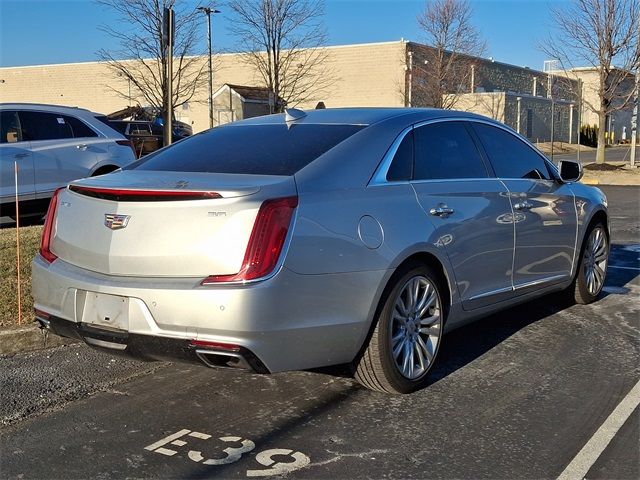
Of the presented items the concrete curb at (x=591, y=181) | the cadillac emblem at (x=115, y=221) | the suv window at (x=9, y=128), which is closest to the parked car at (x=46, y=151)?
the suv window at (x=9, y=128)

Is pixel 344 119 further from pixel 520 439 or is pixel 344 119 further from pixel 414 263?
pixel 520 439

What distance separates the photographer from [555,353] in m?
5.01

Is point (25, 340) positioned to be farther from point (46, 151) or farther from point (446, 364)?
point (46, 151)

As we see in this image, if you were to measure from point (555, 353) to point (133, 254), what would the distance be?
3.12m

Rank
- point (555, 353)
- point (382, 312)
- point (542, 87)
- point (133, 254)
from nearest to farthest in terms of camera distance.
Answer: point (133, 254) < point (382, 312) < point (555, 353) < point (542, 87)

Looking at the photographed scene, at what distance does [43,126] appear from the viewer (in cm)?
932

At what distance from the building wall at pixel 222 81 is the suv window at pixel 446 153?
3844 cm

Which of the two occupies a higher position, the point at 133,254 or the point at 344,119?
the point at 344,119

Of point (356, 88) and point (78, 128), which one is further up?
point (356, 88)

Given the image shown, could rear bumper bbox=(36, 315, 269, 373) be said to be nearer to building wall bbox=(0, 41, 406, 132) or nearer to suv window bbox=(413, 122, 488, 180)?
suv window bbox=(413, 122, 488, 180)

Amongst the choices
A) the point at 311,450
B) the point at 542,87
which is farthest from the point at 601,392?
the point at 542,87

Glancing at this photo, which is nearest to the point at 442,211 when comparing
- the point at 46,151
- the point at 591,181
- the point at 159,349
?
the point at 159,349

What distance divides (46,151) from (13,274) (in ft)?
A: 10.8

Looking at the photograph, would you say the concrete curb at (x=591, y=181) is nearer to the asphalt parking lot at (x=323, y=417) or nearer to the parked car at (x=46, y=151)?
the parked car at (x=46, y=151)
